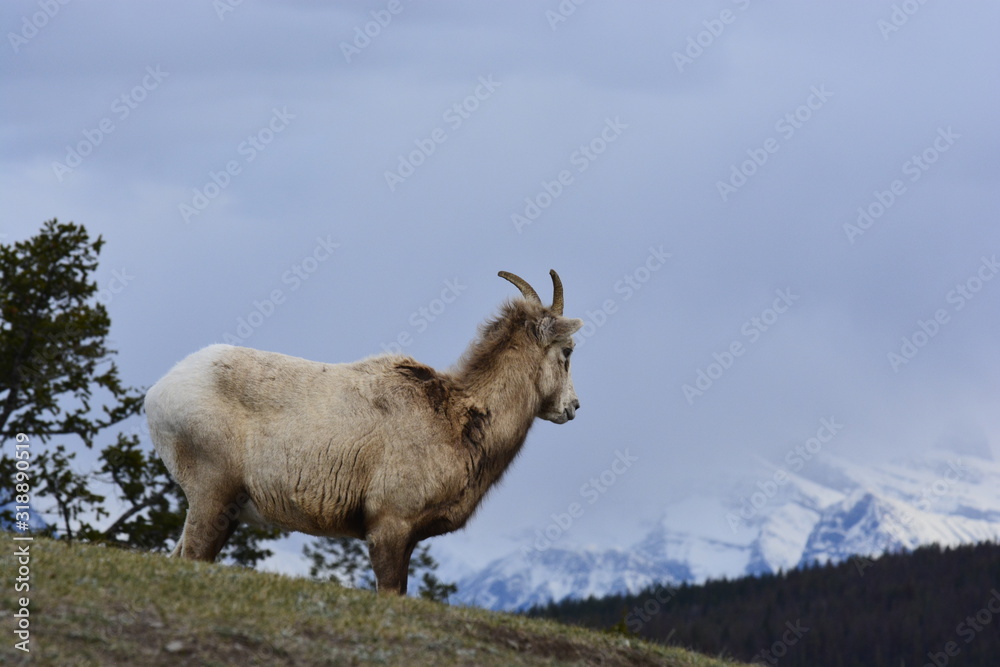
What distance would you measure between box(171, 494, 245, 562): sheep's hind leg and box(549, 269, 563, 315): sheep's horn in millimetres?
4448

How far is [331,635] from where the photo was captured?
1134 cm

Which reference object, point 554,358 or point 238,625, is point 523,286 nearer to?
point 554,358

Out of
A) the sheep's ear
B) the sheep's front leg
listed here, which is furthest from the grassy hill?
the sheep's ear

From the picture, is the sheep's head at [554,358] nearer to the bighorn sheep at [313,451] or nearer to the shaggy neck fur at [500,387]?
the shaggy neck fur at [500,387]

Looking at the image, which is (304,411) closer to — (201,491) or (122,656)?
(201,491)

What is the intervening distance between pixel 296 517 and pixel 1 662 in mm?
4430

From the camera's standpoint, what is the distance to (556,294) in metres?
15.8

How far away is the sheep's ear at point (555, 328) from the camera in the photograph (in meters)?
15.4

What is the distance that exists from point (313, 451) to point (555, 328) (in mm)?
3404

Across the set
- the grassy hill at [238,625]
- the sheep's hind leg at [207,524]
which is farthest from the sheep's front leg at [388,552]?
the sheep's hind leg at [207,524]

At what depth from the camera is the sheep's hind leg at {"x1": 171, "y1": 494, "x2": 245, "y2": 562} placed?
13.7m

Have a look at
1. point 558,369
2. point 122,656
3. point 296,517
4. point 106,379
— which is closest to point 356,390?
point 296,517

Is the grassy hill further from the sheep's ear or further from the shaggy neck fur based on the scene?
the sheep's ear

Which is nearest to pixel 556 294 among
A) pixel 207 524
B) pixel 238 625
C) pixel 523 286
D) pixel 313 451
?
pixel 523 286
